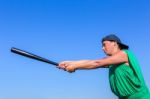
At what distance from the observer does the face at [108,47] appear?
6812 millimetres

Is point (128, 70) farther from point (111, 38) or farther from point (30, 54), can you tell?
point (30, 54)

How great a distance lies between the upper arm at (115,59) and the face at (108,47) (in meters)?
0.24

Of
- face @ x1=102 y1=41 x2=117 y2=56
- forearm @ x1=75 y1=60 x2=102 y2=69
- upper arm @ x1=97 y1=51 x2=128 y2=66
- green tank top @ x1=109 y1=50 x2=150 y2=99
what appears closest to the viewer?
green tank top @ x1=109 y1=50 x2=150 y2=99

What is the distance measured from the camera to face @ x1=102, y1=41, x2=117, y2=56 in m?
6.81

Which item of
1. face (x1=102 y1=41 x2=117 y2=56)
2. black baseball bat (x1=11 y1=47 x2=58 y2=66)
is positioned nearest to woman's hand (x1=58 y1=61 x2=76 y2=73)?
black baseball bat (x1=11 y1=47 x2=58 y2=66)

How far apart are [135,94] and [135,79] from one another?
334 mm

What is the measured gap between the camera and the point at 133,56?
267 inches

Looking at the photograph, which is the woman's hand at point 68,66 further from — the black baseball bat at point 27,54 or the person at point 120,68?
the black baseball bat at point 27,54

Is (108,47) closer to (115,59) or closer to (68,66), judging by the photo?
(115,59)

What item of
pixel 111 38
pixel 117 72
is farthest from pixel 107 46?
pixel 117 72

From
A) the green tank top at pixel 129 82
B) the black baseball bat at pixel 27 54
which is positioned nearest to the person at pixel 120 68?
the green tank top at pixel 129 82

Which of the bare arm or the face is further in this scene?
the face

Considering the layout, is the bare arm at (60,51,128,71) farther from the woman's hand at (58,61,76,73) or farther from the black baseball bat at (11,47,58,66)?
the black baseball bat at (11,47,58,66)

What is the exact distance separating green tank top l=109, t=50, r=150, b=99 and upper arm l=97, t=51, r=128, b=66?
96 mm
